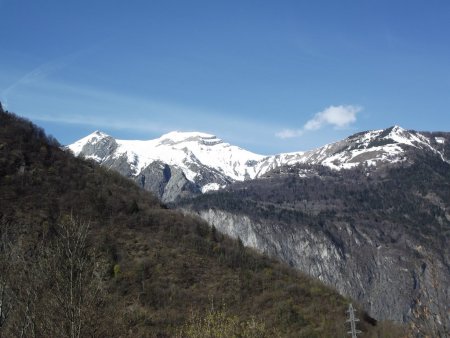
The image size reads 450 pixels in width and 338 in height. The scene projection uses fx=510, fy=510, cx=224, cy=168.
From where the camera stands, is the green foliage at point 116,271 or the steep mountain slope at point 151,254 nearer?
the steep mountain slope at point 151,254

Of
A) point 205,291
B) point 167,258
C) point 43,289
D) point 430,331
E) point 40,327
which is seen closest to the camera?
point 430,331

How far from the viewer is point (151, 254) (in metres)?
108

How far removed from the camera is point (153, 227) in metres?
124

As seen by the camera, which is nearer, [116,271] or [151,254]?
[116,271]

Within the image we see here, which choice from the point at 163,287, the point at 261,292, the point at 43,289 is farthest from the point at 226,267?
the point at 43,289

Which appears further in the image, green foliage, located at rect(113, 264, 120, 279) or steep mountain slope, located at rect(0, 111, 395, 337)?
green foliage, located at rect(113, 264, 120, 279)

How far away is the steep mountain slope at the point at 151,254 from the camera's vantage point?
3612 inches

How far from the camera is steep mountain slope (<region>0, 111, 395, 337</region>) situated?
301 feet

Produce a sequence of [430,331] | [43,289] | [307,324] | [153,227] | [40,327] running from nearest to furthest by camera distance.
A: 1. [430,331]
2. [40,327]
3. [43,289]
4. [307,324]
5. [153,227]

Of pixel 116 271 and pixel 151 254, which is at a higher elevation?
pixel 151 254

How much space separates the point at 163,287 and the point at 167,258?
11383 mm

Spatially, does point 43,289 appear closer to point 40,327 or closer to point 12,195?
point 40,327

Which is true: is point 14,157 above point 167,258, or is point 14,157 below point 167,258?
above

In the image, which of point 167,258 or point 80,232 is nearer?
point 80,232
